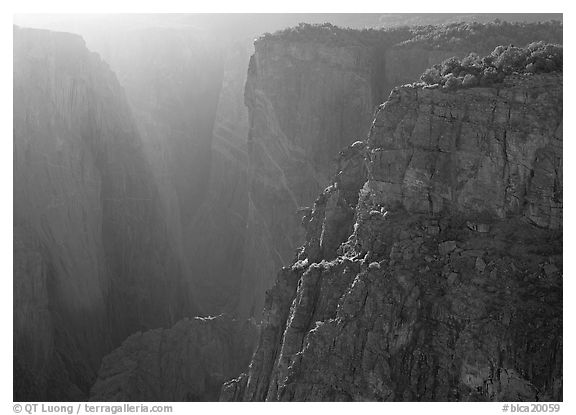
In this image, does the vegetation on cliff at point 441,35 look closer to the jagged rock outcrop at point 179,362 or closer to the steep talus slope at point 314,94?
the steep talus slope at point 314,94

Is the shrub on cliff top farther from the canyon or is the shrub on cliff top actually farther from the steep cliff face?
the canyon

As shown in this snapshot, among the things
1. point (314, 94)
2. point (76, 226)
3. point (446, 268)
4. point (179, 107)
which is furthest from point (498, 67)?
point (179, 107)

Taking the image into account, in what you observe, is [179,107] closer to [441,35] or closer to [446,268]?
[441,35]

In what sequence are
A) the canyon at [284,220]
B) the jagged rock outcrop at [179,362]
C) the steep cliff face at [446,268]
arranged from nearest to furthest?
the steep cliff face at [446,268] < the canyon at [284,220] < the jagged rock outcrop at [179,362]

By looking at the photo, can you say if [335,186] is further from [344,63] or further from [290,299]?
[344,63]

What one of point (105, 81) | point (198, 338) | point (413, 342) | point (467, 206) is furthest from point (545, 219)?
point (105, 81)

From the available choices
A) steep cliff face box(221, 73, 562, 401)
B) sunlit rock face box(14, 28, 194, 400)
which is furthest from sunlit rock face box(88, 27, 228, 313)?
steep cliff face box(221, 73, 562, 401)

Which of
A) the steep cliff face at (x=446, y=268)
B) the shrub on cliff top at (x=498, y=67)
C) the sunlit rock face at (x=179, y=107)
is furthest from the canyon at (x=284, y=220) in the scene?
the shrub on cliff top at (x=498, y=67)
